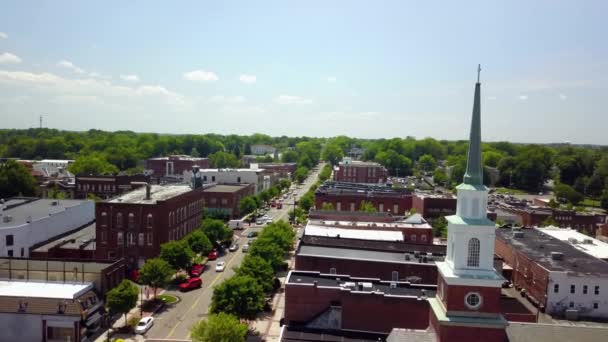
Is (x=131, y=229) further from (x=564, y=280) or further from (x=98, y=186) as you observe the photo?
(x=98, y=186)

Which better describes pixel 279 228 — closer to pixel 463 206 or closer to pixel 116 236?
pixel 116 236

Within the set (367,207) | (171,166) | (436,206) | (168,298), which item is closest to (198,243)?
(168,298)

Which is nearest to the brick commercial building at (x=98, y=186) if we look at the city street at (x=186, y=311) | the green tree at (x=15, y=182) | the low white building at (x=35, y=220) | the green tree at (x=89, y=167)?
the green tree at (x=15, y=182)

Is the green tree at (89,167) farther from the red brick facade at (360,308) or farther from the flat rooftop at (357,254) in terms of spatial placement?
the red brick facade at (360,308)

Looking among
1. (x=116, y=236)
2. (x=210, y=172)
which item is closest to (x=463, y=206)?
(x=116, y=236)

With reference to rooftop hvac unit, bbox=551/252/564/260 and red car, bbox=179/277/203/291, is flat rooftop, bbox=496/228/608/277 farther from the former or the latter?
red car, bbox=179/277/203/291
